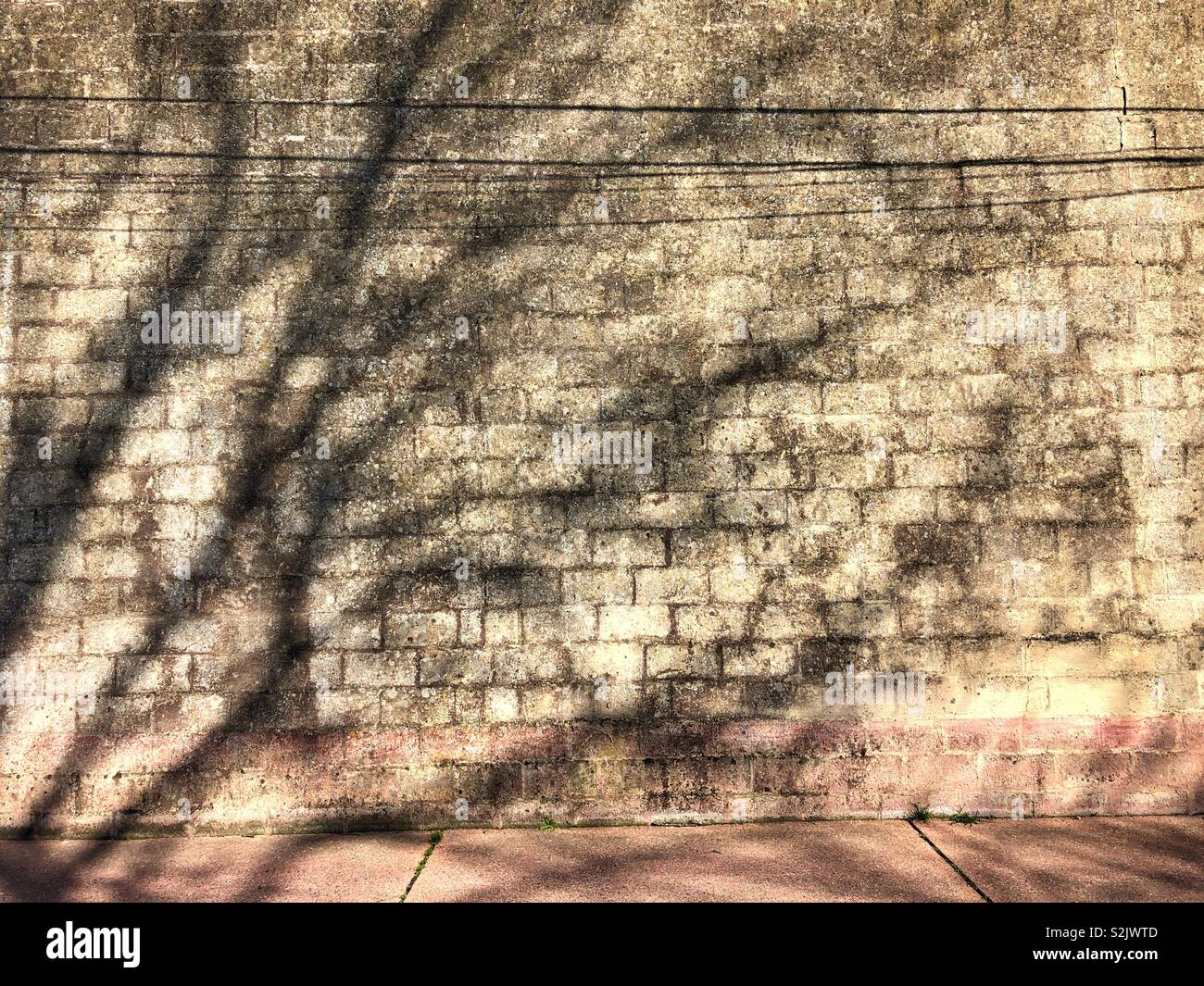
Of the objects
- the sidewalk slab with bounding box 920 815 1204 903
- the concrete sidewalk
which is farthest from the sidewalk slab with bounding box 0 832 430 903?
the sidewalk slab with bounding box 920 815 1204 903

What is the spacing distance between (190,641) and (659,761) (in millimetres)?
2661

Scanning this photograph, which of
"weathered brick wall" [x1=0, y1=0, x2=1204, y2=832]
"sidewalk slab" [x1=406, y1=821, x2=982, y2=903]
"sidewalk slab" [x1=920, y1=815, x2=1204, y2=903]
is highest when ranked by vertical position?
"weathered brick wall" [x1=0, y1=0, x2=1204, y2=832]

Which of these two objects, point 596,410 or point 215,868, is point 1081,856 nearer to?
point 596,410

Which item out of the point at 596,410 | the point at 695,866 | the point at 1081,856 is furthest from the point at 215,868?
the point at 1081,856

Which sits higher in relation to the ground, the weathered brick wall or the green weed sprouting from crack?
the weathered brick wall

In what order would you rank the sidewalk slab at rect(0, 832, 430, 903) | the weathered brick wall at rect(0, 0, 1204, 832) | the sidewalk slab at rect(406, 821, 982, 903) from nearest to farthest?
the sidewalk slab at rect(406, 821, 982, 903)
the sidewalk slab at rect(0, 832, 430, 903)
the weathered brick wall at rect(0, 0, 1204, 832)

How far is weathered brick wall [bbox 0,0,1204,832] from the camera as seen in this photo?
4957mm

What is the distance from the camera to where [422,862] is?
14.7ft

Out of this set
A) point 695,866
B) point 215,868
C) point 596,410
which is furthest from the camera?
point 596,410

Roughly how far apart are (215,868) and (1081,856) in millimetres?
A: 4287

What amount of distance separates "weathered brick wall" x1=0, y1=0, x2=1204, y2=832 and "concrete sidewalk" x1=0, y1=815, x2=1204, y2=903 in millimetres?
173

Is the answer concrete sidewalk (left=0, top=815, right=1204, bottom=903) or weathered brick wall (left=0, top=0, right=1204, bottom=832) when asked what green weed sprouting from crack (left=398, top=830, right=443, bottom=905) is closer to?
concrete sidewalk (left=0, top=815, right=1204, bottom=903)

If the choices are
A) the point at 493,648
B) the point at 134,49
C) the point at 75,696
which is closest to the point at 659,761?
the point at 493,648

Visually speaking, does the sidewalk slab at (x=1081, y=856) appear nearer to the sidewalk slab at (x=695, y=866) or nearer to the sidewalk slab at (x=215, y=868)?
the sidewalk slab at (x=695, y=866)
